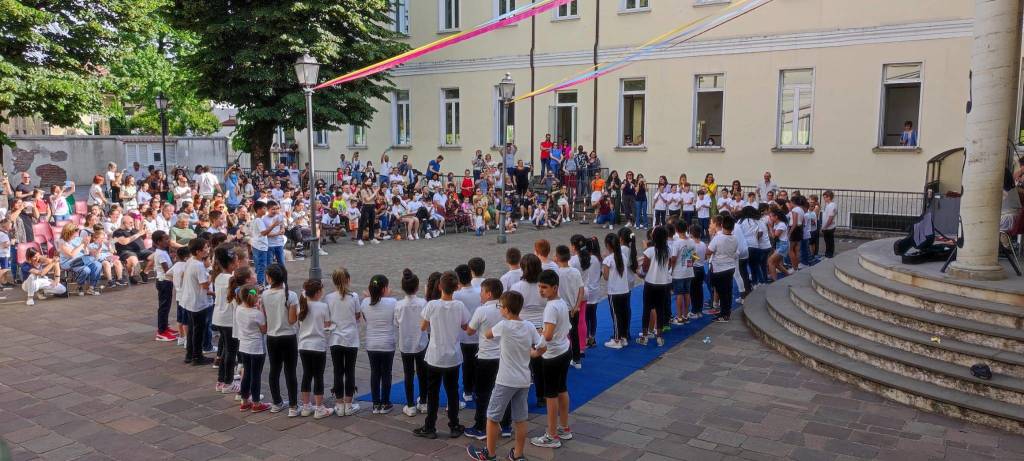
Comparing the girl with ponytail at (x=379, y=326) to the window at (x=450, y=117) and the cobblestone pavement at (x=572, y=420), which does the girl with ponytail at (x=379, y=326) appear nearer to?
the cobblestone pavement at (x=572, y=420)

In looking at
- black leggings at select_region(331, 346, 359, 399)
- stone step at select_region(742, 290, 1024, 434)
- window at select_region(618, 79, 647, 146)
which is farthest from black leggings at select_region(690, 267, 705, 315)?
window at select_region(618, 79, 647, 146)

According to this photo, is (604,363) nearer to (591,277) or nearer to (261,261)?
(591,277)

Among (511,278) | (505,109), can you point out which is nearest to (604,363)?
(511,278)

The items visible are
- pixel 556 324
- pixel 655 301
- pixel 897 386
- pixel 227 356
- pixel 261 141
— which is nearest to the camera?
pixel 556 324

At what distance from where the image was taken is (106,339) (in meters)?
10.4

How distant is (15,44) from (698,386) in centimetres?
2044

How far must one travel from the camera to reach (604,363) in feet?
30.2

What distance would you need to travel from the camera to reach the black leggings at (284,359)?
727 cm

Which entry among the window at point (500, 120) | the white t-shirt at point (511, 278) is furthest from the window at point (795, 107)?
the white t-shirt at point (511, 278)

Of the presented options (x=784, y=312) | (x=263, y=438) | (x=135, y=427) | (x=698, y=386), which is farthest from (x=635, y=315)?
(x=135, y=427)

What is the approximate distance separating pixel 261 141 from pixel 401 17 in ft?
27.9

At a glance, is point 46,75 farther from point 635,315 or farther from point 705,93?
point 705,93

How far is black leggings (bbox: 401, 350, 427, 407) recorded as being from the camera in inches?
285

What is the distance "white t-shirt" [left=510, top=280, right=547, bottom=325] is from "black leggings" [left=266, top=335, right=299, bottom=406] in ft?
7.60
